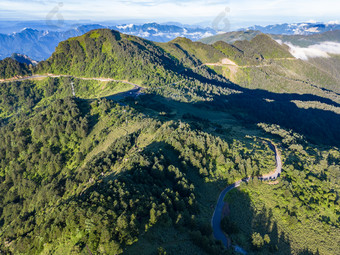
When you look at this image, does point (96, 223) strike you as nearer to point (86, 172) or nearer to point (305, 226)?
point (86, 172)

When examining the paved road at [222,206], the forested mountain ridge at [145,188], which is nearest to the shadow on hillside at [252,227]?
the forested mountain ridge at [145,188]

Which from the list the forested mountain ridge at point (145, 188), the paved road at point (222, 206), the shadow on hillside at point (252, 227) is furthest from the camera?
the paved road at point (222, 206)

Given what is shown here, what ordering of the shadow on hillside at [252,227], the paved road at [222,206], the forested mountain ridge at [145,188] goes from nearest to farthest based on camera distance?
the forested mountain ridge at [145,188]
the shadow on hillside at [252,227]
the paved road at [222,206]

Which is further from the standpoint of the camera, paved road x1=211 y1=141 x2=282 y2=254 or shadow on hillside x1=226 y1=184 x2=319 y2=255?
paved road x1=211 y1=141 x2=282 y2=254

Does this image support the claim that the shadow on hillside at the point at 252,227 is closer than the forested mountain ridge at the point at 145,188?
No

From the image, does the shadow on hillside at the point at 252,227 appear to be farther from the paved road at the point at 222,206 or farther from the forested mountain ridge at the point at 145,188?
the paved road at the point at 222,206

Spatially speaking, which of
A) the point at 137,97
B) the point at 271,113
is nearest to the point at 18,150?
the point at 137,97

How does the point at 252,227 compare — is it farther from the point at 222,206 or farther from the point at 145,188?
the point at 145,188

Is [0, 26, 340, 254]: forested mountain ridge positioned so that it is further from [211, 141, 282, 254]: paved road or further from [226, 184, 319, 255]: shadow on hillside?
[211, 141, 282, 254]: paved road

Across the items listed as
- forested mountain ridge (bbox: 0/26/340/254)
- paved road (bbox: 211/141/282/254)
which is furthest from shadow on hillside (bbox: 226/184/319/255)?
paved road (bbox: 211/141/282/254)

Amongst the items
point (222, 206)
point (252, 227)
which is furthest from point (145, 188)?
point (252, 227)

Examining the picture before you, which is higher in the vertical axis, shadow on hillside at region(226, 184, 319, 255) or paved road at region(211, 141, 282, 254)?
paved road at region(211, 141, 282, 254)
